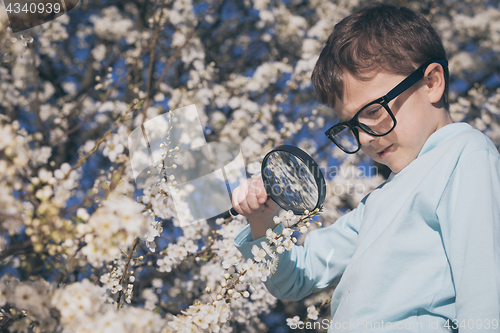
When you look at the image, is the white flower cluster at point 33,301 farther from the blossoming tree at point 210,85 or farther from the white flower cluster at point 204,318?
the blossoming tree at point 210,85

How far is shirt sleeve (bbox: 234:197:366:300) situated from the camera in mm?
1683

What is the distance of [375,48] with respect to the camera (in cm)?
144

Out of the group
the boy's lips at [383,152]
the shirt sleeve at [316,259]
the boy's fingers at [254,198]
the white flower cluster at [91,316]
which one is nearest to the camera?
the white flower cluster at [91,316]

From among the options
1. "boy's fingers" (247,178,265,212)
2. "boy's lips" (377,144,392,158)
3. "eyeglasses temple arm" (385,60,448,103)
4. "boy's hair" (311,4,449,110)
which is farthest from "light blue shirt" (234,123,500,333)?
"boy's fingers" (247,178,265,212)

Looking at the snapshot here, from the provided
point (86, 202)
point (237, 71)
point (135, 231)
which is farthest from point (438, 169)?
point (237, 71)

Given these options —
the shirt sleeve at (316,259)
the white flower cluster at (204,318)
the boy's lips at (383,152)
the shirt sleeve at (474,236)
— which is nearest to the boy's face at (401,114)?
the boy's lips at (383,152)

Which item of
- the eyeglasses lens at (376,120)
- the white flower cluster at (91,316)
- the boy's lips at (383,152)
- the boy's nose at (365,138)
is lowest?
the white flower cluster at (91,316)

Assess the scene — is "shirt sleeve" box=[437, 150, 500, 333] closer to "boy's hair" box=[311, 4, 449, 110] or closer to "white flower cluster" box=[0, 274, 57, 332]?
"boy's hair" box=[311, 4, 449, 110]

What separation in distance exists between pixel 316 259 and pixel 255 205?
20.6 inches

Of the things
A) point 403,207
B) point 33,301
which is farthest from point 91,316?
point 403,207

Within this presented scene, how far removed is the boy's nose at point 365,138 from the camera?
55.9 inches

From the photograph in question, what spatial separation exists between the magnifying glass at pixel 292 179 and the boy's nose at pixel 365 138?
263 mm

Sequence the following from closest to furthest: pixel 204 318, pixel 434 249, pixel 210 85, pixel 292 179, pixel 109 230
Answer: pixel 109 230 → pixel 434 249 → pixel 204 318 → pixel 292 179 → pixel 210 85

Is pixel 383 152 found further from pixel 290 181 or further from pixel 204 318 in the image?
pixel 204 318
